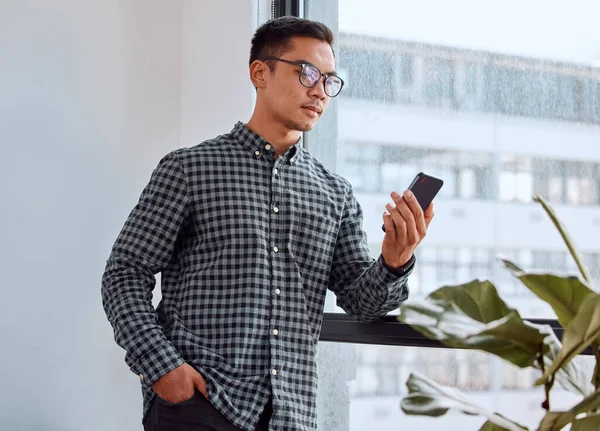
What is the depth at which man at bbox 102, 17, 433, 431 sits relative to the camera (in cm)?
189

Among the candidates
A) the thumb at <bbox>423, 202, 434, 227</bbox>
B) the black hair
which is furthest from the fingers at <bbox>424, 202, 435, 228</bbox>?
the black hair

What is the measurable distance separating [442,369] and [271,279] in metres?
0.65

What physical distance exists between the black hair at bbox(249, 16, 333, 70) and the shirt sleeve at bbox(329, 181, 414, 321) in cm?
43

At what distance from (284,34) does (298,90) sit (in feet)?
0.57

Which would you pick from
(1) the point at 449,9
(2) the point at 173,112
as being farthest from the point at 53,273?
(1) the point at 449,9

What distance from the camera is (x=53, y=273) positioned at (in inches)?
95.8

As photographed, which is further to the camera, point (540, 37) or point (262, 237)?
point (540, 37)

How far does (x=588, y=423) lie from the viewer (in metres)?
0.91

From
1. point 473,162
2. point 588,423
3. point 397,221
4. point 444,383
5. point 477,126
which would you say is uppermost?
point 477,126

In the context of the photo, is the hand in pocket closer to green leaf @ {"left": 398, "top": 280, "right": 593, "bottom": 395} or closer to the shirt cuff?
the shirt cuff

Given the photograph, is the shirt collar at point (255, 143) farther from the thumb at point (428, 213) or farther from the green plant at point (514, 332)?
the green plant at point (514, 332)

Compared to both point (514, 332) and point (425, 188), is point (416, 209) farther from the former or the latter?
point (514, 332)

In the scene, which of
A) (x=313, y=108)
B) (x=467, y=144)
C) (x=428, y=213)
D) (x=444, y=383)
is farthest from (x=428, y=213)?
(x=444, y=383)

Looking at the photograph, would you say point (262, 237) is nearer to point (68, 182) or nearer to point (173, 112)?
point (68, 182)
